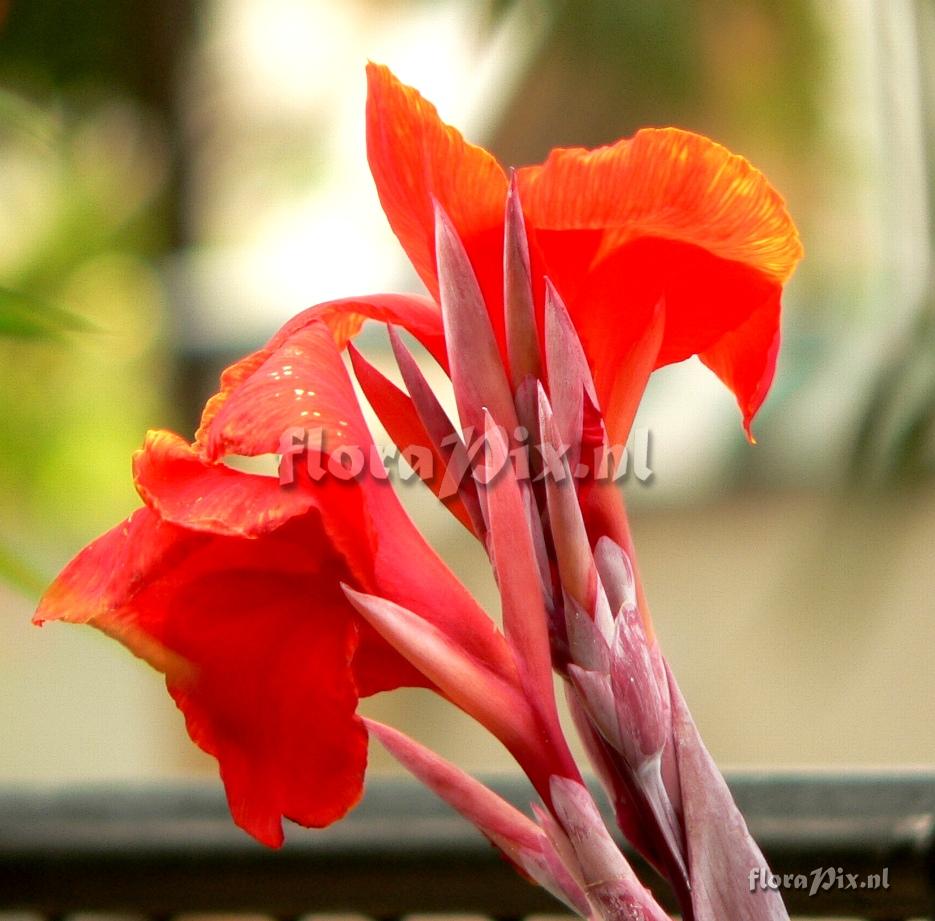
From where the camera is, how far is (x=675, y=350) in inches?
16.8

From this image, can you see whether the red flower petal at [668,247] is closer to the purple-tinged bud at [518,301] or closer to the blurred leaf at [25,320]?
the purple-tinged bud at [518,301]

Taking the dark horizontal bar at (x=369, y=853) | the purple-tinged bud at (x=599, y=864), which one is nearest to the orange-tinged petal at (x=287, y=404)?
the purple-tinged bud at (x=599, y=864)

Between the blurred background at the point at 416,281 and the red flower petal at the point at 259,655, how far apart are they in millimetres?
871

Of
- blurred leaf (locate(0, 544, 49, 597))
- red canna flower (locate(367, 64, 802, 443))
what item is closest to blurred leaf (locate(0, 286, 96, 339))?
blurred leaf (locate(0, 544, 49, 597))

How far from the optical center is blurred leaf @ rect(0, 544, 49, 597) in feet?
1.59

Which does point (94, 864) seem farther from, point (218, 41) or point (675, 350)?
point (218, 41)

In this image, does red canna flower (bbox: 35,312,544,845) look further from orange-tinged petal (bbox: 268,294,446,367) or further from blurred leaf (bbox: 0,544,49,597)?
blurred leaf (bbox: 0,544,49,597)

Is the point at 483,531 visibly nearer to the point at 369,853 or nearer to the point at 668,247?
the point at 668,247

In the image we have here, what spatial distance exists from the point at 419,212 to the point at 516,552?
11 centimetres

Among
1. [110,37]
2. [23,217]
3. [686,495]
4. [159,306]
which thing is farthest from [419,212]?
[686,495]

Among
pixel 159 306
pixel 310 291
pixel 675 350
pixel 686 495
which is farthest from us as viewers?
pixel 310 291

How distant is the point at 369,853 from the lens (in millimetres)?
548

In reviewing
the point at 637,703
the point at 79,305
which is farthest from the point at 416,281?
the point at 637,703

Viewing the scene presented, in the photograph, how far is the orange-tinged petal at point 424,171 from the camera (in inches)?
14.3
